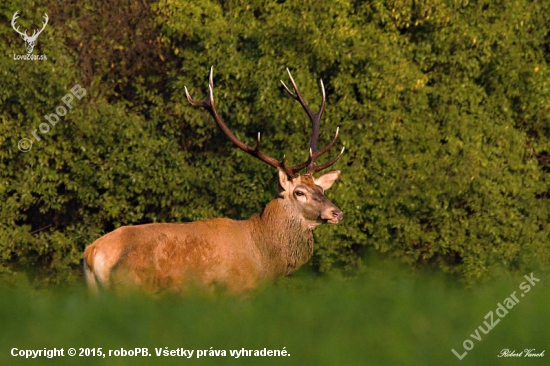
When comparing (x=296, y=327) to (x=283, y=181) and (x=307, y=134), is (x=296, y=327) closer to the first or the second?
(x=283, y=181)

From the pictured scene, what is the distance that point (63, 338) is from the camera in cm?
494

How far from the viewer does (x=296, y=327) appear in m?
5.20

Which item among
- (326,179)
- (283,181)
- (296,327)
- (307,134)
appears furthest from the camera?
(307,134)

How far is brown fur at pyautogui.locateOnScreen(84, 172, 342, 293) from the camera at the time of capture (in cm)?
871

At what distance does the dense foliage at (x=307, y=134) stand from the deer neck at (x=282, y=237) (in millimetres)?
3210

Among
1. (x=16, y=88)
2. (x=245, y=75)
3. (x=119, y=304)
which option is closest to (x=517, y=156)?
(x=245, y=75)

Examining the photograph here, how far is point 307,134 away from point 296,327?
8612mm

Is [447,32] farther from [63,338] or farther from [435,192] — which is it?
[63,338]

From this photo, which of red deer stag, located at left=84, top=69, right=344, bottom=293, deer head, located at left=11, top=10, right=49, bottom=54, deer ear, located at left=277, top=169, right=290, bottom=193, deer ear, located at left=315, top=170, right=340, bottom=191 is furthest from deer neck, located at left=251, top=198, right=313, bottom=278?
deer head, located at left=11, top=10, right=49, bottom=54

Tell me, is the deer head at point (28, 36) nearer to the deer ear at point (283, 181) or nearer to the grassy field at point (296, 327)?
the deer ear at point (283, 181)

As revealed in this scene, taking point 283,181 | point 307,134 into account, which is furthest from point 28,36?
point 283,181

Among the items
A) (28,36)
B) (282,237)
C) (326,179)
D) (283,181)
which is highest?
(28,36)

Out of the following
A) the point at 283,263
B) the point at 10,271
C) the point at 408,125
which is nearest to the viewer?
the point at 283,263

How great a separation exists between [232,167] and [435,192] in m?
2.64
